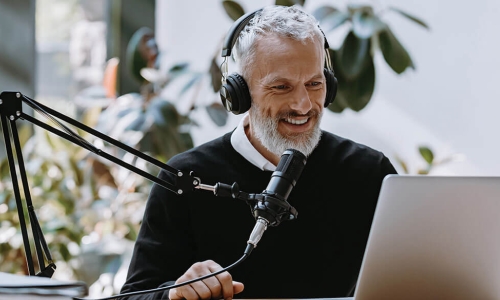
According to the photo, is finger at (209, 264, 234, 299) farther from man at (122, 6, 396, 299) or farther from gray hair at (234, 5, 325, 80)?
gray hair at (234, 5, 325, 80)

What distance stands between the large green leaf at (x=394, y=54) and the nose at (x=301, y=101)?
90 centimetres

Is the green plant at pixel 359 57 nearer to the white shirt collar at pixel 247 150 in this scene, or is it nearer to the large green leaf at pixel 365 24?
the large green leaf at pixel 365 24

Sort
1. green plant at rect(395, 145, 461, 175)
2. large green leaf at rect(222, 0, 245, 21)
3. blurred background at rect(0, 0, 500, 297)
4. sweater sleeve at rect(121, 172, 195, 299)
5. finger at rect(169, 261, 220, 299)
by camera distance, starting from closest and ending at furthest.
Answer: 1. finger at rect(169, 261, 220, 299)
2. sweater sleeve at rect(121, 172, 195, 299)
3. large green leaf at rect(222, 0, 245, 21)
4. blurred background at rect(0, 0, 500, 297)
5. green plant at rect(395, 145, 461, 175)

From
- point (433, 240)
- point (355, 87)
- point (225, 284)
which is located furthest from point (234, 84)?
point (355, 87)

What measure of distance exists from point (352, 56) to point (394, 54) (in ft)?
0.46

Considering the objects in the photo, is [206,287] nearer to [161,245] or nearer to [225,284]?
[225,284]

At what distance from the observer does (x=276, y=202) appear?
110 centimetres

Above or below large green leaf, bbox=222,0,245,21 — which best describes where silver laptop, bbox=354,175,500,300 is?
below

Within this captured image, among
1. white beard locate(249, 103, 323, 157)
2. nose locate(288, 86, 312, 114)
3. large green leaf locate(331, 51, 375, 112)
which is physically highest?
large green leaf locate(331, 51, 375, 112)

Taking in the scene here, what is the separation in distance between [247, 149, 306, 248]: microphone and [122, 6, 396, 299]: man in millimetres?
464

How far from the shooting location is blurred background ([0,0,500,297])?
2637mm

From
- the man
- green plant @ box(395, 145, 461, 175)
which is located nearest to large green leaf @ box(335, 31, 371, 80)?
green plant @ box(395, 145, 461, 175)

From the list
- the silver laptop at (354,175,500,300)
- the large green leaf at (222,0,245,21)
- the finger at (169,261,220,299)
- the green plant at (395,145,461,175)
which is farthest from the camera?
the green plant at (395,145,461,175)

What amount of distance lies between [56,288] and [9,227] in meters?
1.84
